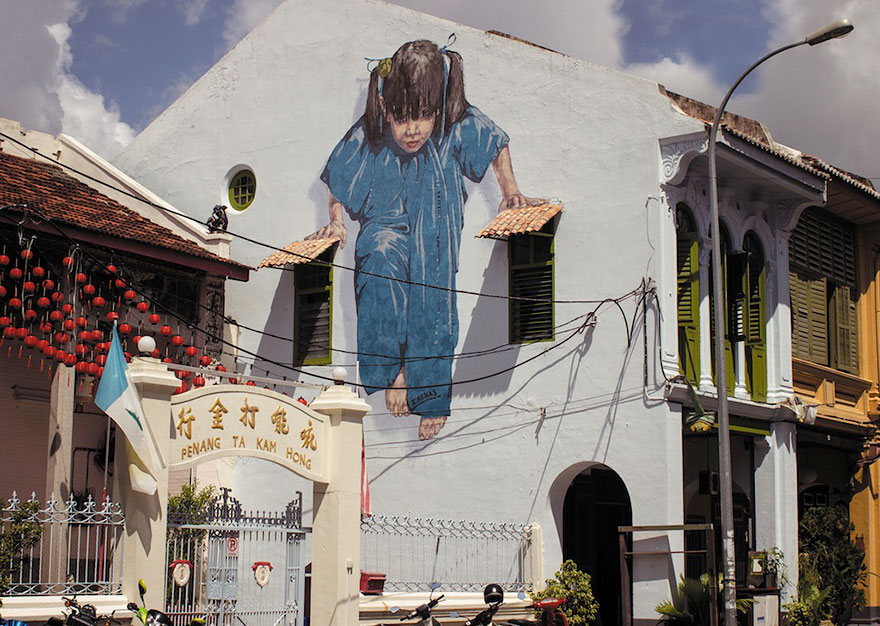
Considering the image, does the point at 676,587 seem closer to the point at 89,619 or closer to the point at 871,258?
the point at 89,619

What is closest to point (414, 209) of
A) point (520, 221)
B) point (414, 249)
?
point (414, 249)

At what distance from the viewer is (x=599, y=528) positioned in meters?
21.4

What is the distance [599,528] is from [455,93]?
8.08 meters

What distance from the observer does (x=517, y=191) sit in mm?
19844

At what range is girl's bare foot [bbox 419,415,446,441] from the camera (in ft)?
66.2

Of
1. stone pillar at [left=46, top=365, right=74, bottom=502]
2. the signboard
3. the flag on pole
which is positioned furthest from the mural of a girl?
A: the flag on pole

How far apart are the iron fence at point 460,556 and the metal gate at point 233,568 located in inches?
122

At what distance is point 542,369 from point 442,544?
10.5 ft

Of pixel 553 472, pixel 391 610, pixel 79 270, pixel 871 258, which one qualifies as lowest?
pixel 391 610

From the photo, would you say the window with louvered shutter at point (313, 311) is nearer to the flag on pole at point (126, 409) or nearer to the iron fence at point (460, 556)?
the iron fence at point (460, 556)

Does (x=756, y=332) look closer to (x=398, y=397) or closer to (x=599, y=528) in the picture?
(x=599, y=528)

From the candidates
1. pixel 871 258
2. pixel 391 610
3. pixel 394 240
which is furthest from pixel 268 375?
pixel 871 258

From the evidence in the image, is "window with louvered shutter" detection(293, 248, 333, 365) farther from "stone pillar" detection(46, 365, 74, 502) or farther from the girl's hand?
"stone pillar" detection(46, 365, 74, 502)

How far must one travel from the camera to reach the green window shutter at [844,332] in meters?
23.7
